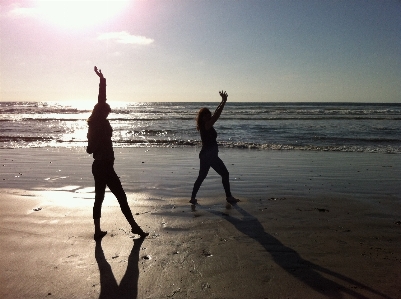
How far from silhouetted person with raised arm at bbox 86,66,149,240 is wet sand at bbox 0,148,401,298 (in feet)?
1.19

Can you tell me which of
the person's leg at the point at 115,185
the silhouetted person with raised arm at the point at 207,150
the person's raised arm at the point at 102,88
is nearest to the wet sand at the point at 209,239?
the silhouetted person with raised arm at the point at 207,150

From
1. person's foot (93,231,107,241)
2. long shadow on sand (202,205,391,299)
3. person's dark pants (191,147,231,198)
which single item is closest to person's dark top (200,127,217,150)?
person's dark pants (191,147,231,198)

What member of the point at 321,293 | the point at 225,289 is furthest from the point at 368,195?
the point at 225,289

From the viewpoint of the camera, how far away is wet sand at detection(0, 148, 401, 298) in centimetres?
339

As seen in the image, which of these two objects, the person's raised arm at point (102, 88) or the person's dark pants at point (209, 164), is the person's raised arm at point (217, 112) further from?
the person's raised arm at point (102, 88)

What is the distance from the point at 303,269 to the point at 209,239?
1327 millimetres

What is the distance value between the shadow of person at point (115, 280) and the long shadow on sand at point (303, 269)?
1.57 m

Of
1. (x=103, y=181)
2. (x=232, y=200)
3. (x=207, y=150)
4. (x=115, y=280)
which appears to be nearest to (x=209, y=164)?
(x=207, y=150)

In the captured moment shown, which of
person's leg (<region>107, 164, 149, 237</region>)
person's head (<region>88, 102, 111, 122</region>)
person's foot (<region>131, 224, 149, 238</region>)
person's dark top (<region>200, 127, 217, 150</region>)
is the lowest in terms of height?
person's foot (<region>131, 224, 149, 238</region>)

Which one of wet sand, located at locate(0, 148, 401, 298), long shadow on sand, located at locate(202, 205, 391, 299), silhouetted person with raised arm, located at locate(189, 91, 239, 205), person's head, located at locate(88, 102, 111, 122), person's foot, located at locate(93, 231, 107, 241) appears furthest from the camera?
silhouetted person with raised arm, located at locate(189, 91, 239, 205)

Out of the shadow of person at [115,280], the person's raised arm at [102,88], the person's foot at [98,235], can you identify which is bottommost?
the shadow of person at [115,280]

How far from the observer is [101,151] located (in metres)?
4.54

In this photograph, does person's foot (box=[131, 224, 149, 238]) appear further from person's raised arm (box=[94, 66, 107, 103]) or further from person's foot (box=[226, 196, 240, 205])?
person's foot (box=[226, 196, 240, 205])

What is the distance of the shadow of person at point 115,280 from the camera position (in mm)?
3264
